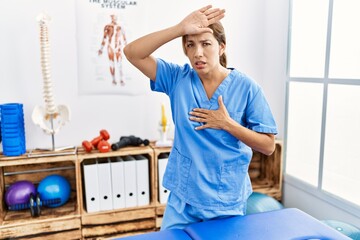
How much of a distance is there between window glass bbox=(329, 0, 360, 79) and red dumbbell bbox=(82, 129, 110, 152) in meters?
1.56

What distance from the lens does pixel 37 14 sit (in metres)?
2.29

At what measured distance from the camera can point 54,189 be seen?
7.36 feet

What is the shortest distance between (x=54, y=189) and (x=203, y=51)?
149 cm

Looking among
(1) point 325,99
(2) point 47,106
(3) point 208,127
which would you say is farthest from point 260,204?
(2) point 47,106

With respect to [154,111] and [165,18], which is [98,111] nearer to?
[154,111]

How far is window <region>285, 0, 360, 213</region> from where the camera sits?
2156mm

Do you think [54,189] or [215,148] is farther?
[54,189]

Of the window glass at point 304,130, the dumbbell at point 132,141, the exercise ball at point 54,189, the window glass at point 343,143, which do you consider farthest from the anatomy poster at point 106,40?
the window glass at point 343,143

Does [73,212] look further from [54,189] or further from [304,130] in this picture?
[304,130]

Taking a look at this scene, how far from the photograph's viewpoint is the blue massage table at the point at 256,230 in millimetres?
1139

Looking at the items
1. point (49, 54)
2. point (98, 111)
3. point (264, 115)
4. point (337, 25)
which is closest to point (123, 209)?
point (98, 111)

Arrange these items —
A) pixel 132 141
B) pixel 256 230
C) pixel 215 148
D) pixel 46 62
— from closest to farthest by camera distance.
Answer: pixel 256 230, pixel 215 148, pixel 46 62, pixel 132 141

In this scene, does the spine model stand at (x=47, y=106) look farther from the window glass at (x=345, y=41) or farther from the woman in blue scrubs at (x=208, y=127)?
the window glass at (x=345, y=41)

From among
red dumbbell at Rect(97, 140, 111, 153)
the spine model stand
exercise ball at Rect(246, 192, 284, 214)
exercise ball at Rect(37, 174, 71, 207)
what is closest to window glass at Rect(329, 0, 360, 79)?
exercise ball at Rect(246, 192, 284, 214)
